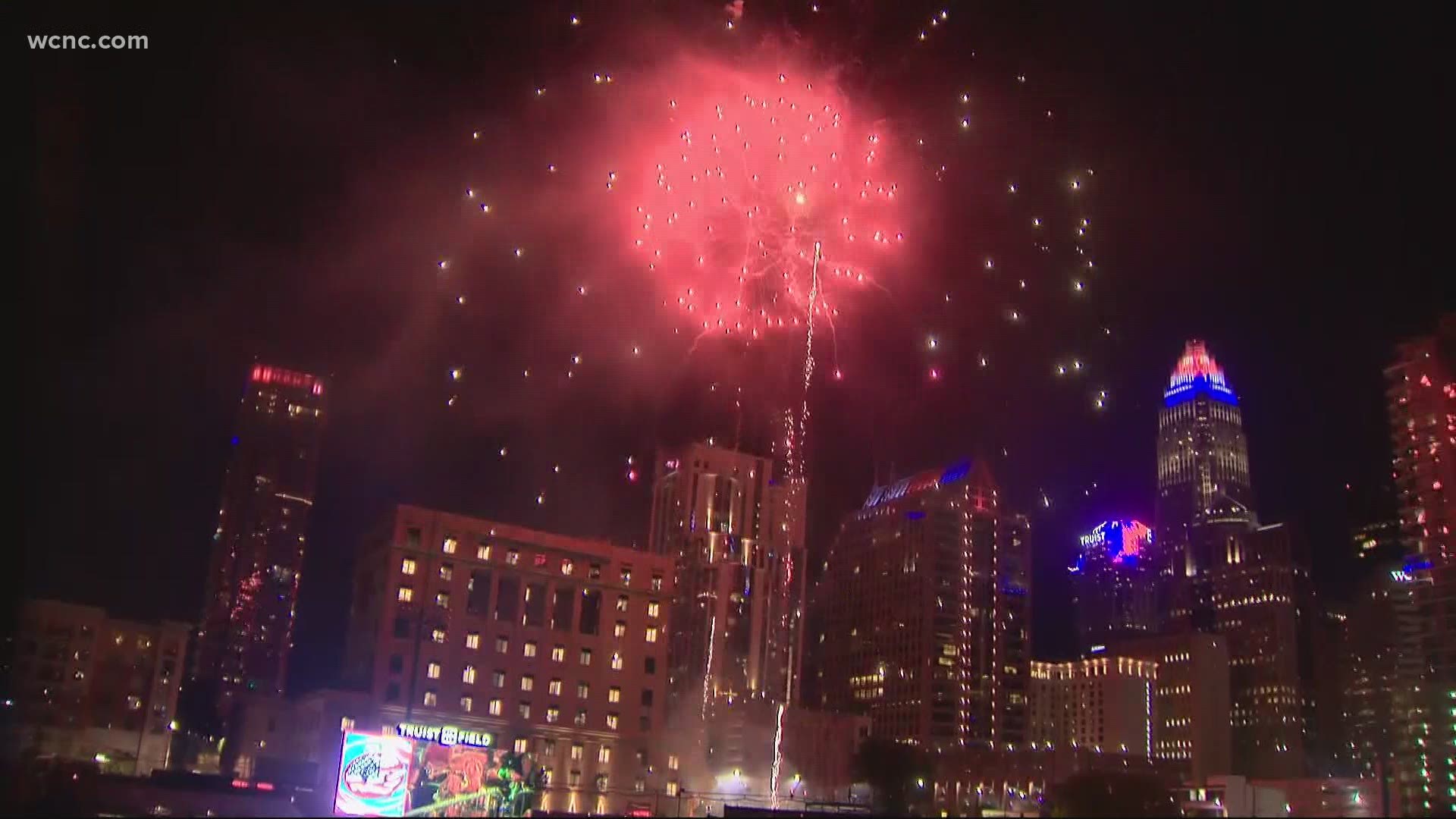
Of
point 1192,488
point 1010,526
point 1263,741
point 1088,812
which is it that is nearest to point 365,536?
point 1088,812

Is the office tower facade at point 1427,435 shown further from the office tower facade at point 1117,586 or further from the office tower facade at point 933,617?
the office tower facade at point 1117,586

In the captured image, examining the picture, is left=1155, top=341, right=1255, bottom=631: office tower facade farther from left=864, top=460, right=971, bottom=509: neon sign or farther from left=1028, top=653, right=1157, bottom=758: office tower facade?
left=864, top=460, right=971, bottom=509: neon sign

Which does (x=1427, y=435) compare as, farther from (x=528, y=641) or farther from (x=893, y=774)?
(x=528, y=641)

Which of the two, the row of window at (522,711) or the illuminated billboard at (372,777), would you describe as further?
the row of window at (522,711)

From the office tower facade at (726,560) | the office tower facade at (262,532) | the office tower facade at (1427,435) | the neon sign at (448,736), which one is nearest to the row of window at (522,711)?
the neon sign at (448,736)

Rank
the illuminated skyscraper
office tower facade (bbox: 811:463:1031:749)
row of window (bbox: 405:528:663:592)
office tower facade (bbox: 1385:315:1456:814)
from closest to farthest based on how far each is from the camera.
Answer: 1. row of window (bbox: 405:528:663:592)
2. office tower facade (bbox: 1385:315:1456:814)
3. the illuminated skyscraper
4. office tower facade (bbox: 811:463:1031:749)

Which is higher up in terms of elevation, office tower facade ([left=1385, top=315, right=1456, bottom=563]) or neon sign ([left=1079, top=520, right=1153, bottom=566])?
neon sign ([left=1079, top=520, right=1153, bottom=566])

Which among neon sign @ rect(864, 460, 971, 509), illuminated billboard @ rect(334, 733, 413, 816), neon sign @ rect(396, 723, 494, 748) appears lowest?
illuminated billboard @ rect(334, 733, 413, 816)

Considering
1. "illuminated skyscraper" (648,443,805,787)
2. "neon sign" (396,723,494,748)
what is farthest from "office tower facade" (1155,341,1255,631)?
"neon sign" (396,723,494,748)
